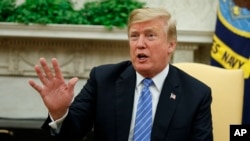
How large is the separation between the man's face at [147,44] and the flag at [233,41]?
174cm

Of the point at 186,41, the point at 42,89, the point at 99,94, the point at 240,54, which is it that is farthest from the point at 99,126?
the point at 186,41

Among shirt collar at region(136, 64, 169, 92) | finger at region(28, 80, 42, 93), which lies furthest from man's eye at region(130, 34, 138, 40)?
finger at region(28, 80, 42, 93)

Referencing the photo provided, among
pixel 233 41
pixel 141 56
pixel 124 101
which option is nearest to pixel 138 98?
pixel 124 101

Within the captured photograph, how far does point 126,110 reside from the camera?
5.22ft

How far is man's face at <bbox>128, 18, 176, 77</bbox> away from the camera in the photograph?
1534 millimetres

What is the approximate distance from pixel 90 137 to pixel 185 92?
6.69ft

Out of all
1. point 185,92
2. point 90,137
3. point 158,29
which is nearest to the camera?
point 158,29

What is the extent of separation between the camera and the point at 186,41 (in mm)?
3662

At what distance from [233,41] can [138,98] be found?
74.5 inches

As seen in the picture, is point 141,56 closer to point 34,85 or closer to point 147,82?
point 147,82

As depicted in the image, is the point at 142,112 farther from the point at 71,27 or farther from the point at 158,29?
the point at 71,27

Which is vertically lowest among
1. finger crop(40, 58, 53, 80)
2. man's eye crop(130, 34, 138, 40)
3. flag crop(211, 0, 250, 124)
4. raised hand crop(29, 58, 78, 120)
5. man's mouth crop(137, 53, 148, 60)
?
flag crop(211, 0, 250, 124)

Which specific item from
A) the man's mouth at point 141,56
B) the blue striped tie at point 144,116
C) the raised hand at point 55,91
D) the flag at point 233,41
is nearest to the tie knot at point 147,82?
the blue striped tie at point 144,116

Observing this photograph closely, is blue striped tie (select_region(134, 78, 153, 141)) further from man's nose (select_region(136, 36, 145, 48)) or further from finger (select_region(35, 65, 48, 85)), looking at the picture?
finger (select_region(35, 65, 48, 85))
